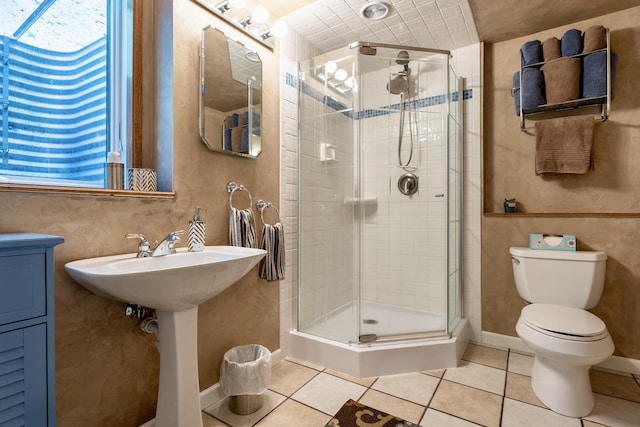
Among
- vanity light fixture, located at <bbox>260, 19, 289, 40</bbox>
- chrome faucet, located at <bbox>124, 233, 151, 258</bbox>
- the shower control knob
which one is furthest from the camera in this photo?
the shower control knob

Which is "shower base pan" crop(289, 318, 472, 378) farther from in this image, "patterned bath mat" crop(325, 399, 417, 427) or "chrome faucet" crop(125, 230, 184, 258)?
"chrome faucet" crop(125, 230, 184, 258)

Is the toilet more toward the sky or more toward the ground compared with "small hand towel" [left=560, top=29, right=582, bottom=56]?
more toward the ground

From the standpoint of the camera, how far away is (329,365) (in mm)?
1954

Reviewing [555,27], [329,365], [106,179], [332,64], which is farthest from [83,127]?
[555,27]

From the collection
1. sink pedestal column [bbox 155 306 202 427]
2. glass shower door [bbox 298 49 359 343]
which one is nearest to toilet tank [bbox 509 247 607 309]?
glass shower door [bbox 298 49 359 343]

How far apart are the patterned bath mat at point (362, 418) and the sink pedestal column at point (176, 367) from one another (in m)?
0.64

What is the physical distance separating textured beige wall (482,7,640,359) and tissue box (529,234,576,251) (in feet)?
0.29

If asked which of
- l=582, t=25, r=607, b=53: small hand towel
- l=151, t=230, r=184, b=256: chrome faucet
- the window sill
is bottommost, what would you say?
l=151, t=230, r=184, b=256: chrome faucet

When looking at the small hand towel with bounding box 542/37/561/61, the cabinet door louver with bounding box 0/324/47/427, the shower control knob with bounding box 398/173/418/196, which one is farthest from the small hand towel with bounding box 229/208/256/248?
the small hand towel with bounding box 542/37/561/61

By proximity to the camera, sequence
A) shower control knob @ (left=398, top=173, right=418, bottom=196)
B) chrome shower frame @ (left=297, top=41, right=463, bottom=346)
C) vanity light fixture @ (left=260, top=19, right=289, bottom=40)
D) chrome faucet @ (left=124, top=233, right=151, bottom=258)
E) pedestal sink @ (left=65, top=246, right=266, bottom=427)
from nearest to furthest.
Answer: pedestal sink @ (left=65, top=246, right=266, bottom=427), chrome faucet @ (left=124, top=233, right=151, bottom=258), vanity light fixture @ (left=260, top=19, right=289, bottom=40), chrome shower frame @ (left=297, top=41, right=463, bottom=346), shower control knob @ (left=398, top=173, right=418, bottom=196)

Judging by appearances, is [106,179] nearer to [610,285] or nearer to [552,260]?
[552,260]

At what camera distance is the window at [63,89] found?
121 cm

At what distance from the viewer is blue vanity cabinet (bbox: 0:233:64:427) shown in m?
0.77

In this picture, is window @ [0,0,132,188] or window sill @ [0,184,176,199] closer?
window sill @ [0,184,176,199]
